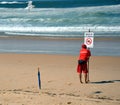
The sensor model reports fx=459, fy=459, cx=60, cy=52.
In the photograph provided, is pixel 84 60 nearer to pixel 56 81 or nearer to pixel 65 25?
pixel 56 81

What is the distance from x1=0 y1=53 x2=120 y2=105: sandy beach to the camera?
12.0 meters

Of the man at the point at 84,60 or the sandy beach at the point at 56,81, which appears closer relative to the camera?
the sandy beach at the point at 56,81

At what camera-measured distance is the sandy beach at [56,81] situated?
12.0m

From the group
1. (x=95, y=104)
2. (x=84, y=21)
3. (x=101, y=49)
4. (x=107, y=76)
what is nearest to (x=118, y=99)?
(x=95, y=104)

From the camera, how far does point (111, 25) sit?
32.1 metres

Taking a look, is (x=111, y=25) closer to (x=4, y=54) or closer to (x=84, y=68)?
(x=4, y=54)

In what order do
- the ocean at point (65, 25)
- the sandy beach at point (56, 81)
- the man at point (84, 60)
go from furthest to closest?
the ocean at point (65, 25), the man at point (84, 60), the sandy beach at point (56, 81)

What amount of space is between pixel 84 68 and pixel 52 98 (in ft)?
10.9

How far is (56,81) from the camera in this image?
606 inches

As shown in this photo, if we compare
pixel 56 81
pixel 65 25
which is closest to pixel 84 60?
pixel 56 81

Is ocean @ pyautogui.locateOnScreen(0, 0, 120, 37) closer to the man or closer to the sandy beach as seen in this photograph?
the sandy beach

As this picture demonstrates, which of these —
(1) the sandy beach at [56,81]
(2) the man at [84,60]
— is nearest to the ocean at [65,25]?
(1) the sandy beach at [56,81]

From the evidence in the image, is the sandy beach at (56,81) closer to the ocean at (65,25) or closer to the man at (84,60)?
the man at (84,60)

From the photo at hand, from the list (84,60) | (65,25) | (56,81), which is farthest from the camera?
(65,25)
